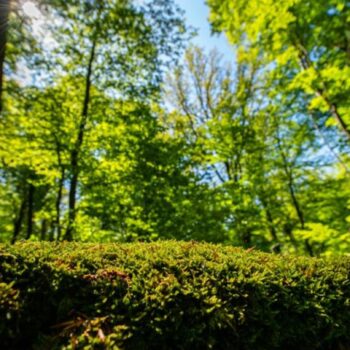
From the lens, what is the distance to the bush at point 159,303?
227 cm

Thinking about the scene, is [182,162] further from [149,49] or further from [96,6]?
[96,6]

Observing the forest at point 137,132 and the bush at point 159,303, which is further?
the forest at point 137,132

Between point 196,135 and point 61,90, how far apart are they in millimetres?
8048

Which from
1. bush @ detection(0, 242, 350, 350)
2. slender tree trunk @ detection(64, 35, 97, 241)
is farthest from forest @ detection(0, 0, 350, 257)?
bush @ detection(0, 242, 350, 350)

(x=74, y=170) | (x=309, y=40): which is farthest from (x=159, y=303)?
(x=74, y=170)

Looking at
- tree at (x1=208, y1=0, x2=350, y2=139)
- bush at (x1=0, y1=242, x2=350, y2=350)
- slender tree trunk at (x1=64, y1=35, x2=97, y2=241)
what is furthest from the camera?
slender tree trunk at (x1=64, y1=35, x2=97, y2=241)

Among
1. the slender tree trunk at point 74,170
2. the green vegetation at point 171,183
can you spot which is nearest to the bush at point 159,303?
the green vegetation at point 171,183

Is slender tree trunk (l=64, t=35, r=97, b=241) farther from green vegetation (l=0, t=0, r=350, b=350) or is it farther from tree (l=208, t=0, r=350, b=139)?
tree (l=208, t=0, r=350, b=139)

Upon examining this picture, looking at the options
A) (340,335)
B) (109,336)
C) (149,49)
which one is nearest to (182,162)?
(149,49)

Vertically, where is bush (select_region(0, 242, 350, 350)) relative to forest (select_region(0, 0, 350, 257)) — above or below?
below

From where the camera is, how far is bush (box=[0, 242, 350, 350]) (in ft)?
7.45

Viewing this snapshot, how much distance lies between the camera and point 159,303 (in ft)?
8.27

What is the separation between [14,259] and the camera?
2.62m

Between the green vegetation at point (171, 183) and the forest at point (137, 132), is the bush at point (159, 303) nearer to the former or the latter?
the green vegetation at point (171, 183)
